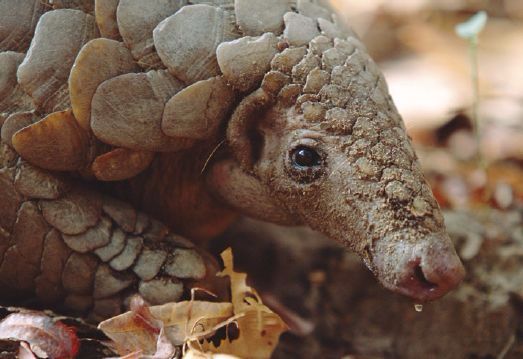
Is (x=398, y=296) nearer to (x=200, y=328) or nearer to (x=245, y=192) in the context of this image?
(x=245, y=192)

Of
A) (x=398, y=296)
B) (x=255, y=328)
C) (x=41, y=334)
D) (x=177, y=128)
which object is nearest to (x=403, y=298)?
(x=398, y=296)

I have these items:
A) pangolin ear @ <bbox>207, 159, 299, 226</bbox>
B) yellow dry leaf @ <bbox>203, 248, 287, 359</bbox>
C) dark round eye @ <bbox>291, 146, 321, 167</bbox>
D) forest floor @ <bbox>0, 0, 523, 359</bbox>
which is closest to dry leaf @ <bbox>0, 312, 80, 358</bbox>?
forest floor @ <bbox>0, 0, 523, 359</bbox>

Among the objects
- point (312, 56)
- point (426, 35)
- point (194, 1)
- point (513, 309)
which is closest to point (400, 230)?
point (312, 56)

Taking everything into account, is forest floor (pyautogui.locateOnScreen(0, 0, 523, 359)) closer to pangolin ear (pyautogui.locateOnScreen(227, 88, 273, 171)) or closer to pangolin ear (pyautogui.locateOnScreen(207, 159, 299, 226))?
pangolin ear (pyautogui.locateOnScreen(207, 159, 299, 226))

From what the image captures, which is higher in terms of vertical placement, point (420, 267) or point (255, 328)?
point (420, 267)

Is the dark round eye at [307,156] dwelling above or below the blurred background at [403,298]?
above

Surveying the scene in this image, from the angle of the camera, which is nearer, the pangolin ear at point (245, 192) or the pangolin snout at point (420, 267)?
the pangolin snout at point (420, 267)

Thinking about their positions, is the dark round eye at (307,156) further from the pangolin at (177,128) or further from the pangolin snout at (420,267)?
the pangolin snout at (420,267)

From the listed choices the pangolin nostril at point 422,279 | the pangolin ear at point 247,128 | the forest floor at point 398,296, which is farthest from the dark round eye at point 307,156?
the forest floor at point 398,296
